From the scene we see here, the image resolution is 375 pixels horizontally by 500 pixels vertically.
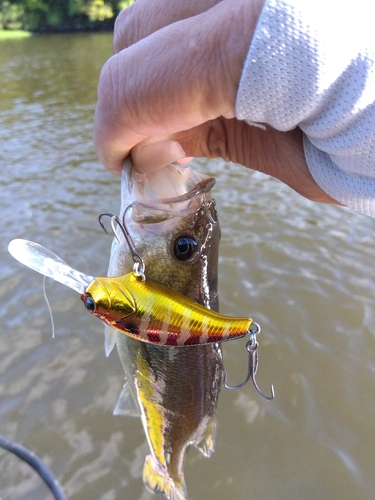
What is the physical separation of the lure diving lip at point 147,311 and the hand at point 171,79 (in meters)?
0.40

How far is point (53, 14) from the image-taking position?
127 feet

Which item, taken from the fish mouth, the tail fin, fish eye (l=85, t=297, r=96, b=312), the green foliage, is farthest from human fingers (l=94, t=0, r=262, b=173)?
the green foliage

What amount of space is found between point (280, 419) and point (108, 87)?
9.00ft

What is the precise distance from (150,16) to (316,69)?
579 millimetres

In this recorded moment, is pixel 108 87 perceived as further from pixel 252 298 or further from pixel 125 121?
pixel 252 298

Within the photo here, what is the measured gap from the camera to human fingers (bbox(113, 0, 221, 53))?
104cm

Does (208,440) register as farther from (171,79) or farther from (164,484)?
(171,79)

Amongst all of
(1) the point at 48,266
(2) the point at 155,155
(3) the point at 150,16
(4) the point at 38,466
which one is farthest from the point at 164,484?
(3) the point at 150,16

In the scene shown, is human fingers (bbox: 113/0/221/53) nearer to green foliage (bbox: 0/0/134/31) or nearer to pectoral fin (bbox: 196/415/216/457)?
pectoral fin (bbox: 196/415/216/457)

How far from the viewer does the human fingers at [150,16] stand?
1038 mm

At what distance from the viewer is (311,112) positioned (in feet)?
2.78

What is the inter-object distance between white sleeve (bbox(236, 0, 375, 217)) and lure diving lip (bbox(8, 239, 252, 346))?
1.68 feet

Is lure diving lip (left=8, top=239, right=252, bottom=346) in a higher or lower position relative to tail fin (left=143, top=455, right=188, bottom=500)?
higher

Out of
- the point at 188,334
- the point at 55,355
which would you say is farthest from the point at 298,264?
the point at 188,334
